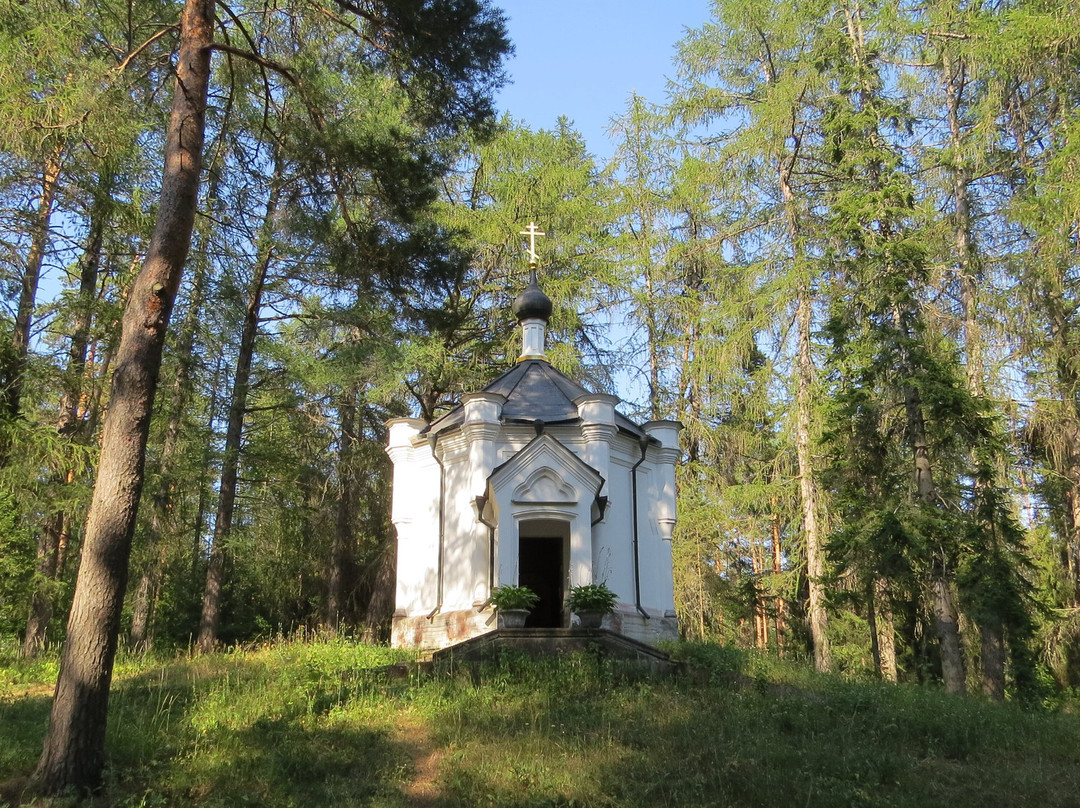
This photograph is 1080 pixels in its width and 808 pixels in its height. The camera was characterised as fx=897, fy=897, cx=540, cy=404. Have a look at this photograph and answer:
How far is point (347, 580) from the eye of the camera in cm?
2039

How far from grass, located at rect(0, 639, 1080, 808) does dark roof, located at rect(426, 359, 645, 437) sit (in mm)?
4750

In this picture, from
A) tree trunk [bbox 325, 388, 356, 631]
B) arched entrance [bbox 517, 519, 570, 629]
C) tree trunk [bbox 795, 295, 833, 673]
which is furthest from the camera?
tree trunk [bbox 325, 388, 356, 631]

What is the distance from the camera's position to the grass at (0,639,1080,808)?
244 inches

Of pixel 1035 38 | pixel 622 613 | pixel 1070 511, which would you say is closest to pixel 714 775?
pixel 622 613

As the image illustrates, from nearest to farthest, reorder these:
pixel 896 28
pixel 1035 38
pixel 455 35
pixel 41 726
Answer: pixel 41 726 → pixel 455 35 → pixel 1035 38 → pixel 896 28

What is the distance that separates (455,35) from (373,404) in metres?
12.2

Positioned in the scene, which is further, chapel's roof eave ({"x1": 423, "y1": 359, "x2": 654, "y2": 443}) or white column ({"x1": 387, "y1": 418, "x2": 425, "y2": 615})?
white column ({"x1": 387, "y1": 418, "x2": 425, "y2": 615})

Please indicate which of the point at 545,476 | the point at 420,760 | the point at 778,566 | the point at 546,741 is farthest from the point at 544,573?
the point at 778,566

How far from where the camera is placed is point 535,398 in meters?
14.1

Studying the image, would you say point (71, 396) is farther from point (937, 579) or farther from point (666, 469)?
point (937, 579)

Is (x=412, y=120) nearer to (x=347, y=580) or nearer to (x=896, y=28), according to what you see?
(x=896, y=28)

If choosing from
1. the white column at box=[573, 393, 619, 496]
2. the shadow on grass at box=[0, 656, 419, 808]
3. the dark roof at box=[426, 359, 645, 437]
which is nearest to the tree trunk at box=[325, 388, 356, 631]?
the dark roof at box=[426, 359, 645, 437]

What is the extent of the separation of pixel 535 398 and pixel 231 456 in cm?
601

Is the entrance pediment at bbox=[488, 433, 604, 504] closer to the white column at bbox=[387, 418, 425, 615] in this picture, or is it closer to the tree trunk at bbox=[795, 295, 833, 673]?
the white column at bbox=[387, 418, 425, 615]
